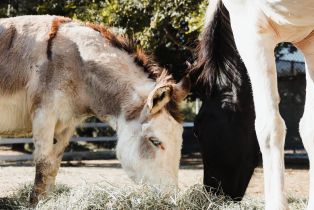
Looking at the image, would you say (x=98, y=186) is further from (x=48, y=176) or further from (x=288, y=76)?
(x=288, y=76)

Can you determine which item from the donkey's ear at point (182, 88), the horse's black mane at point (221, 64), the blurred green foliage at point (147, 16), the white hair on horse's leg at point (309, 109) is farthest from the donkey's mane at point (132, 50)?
the blurred green foliage at point (147, 16)

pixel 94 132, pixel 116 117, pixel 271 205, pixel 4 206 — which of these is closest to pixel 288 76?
pixel 94 132

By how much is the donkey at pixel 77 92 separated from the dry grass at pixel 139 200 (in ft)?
2.08

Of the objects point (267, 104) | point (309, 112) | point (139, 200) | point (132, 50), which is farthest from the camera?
point (132, 50)

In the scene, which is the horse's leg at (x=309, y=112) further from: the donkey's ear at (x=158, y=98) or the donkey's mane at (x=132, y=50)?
the donkey's mane at (x=132, y=50)

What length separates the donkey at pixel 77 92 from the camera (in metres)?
4.39

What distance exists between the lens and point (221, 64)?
4203 mm

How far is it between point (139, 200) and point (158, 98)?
1129 millimetres

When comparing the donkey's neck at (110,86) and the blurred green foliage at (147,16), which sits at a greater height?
the blurred green foliage at (147,16)

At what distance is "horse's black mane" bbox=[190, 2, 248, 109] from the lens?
162 inches

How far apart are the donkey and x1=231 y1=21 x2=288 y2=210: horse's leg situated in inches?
59.7

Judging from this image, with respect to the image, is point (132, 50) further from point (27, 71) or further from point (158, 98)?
point (27, 71)

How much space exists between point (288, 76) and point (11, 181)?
7.76 meters

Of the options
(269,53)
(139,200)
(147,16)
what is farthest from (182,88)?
(147,16)
